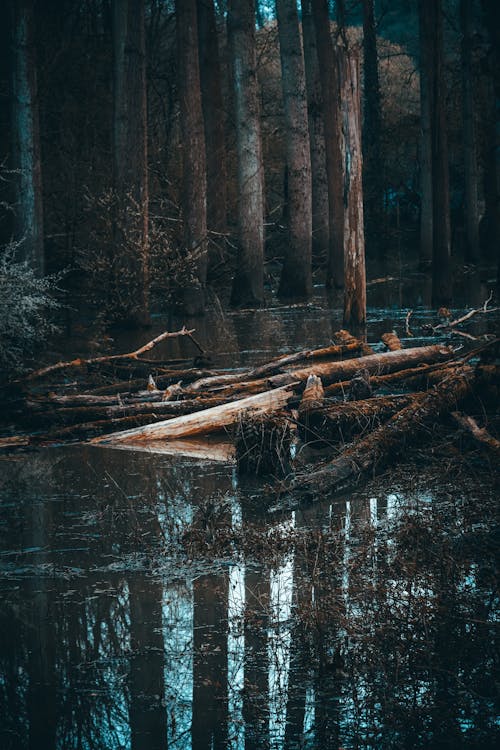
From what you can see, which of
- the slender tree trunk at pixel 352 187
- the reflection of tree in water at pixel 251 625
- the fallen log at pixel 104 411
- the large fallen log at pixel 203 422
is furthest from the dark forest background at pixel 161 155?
the reflection of tree in water at pixel 251 625

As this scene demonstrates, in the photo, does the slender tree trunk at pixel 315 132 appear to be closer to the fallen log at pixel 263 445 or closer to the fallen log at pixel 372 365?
the fallen log at pixel 372 365

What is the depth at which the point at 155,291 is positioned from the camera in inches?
732

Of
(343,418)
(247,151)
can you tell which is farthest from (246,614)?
(247,151)

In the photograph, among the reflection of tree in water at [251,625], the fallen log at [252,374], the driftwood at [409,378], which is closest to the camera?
the reflection of tree in water at [251,625]

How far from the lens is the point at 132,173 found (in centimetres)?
1702

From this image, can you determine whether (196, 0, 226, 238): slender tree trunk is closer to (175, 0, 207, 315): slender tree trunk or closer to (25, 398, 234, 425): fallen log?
(175, 0, 207, 315): slender tree trunk

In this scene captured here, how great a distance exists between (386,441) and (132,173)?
10995 millimetres

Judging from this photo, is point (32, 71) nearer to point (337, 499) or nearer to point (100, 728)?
point (337, 499)

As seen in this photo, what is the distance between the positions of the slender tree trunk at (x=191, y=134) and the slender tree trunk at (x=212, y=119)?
3.24m

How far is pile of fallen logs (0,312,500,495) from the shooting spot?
7.45m

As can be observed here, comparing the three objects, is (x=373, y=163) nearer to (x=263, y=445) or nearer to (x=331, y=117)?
(x=331, y=117)

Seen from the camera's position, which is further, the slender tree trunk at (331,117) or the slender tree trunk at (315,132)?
the slender tree trunk at (315,132)

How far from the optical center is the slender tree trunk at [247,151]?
19.6 m

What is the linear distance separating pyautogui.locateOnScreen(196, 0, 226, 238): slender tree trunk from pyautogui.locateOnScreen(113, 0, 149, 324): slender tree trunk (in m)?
5.12
